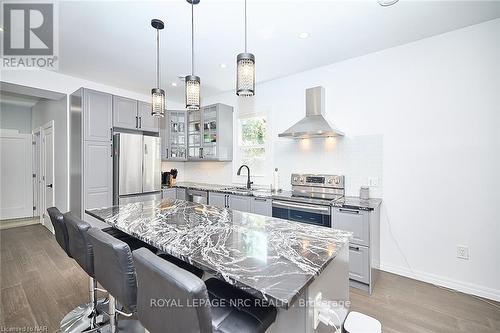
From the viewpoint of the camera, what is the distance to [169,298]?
0.84 metres

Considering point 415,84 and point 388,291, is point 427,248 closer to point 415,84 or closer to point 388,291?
point 388,291

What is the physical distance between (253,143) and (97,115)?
253cm

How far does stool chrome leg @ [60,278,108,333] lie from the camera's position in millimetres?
1798

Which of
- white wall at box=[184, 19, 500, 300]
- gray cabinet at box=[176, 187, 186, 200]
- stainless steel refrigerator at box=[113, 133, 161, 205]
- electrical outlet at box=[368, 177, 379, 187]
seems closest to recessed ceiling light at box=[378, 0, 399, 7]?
white wall at box=[184, 19, 500, 300]

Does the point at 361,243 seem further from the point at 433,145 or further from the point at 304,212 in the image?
the point at 433,145

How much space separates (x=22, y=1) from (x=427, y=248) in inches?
186

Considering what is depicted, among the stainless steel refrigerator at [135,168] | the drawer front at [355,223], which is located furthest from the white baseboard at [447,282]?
the stainless steel refrigerator at [135,168]

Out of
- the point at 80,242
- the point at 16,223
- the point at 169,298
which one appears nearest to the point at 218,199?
the point at 80,242

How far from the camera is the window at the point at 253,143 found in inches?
155

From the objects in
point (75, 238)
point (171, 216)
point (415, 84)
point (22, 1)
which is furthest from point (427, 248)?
point (22, 1)

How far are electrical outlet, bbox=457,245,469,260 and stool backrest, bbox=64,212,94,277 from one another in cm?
334

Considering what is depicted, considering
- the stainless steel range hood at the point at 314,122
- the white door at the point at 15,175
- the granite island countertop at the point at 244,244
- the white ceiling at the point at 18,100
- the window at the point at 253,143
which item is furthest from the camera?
the white door at the point at 15,175

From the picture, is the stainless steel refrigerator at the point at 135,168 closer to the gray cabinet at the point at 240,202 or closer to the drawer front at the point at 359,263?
the gray cabinet at the point at 240,202

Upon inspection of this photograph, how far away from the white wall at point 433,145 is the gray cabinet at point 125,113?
10.6 ft
